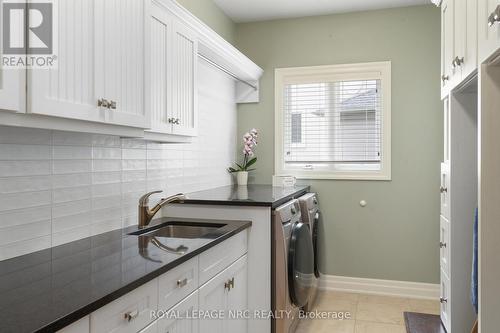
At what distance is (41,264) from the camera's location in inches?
55.8


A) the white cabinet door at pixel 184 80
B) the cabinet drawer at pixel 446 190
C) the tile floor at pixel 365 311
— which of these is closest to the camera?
the white cabinet door at pixel 184 80

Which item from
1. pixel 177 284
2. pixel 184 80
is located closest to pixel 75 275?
pixel 177 284

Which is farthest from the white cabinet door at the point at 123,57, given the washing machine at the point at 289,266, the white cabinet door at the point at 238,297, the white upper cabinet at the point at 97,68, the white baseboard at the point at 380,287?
the white baseboard at the point at 380,287

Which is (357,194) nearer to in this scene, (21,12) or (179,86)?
(179,86)

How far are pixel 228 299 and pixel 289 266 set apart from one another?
0.60 metres

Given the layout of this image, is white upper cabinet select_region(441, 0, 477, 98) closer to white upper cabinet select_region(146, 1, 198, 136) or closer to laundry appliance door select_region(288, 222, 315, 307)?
laundry appliance door select_region(288, 222, 315, 307)

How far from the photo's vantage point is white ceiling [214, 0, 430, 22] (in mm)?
3535

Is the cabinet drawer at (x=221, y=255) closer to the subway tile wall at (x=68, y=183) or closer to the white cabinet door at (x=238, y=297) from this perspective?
the white cabinet door at (x=238, y=297)

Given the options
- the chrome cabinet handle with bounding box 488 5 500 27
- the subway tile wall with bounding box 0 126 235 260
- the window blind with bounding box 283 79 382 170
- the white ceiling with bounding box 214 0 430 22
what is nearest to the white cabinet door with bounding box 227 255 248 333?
the subway tile wall with bounding box 0 126 235 260

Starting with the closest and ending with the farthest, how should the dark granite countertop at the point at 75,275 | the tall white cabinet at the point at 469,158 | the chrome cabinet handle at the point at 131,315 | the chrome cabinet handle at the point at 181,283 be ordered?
the dark granite countertop at the point at 75,275, the chrome cabinet handle at the point at 131,315, the chrome cabinet handle at the point at 181,283, the tall white cabinet at the point at 469,158

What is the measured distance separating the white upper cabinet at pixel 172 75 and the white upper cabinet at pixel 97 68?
0.22 meters

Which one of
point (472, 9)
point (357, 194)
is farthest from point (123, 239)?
point (357, 194)

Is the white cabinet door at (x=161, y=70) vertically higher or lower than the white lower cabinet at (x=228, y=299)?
higher

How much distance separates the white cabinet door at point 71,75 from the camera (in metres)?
1.22
